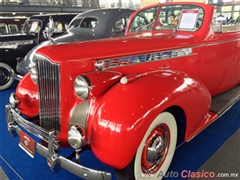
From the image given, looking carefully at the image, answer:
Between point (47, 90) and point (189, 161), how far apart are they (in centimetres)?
165

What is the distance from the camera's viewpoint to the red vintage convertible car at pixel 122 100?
1.55 m

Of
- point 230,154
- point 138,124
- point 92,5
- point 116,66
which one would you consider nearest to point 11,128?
point 116,66

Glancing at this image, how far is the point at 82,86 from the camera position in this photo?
63.9 inches

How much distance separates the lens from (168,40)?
7.93 feet

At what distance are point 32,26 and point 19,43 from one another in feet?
2.31

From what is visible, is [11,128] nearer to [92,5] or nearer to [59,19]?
[59,19]

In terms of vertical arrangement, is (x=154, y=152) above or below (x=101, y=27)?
below

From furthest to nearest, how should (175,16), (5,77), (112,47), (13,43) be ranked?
(13,43) < (5,77) < (175,16) < (112,47)

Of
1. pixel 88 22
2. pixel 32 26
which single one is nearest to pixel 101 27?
pixel 88 22

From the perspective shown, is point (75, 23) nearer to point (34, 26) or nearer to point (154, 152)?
point (34, 26)

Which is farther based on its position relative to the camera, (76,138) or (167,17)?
(167,17)

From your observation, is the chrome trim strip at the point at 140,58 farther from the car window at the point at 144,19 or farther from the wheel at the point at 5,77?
Result: the wheel at the point at 5,77

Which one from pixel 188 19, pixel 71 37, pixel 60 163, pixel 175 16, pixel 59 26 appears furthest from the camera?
pixel 59 26

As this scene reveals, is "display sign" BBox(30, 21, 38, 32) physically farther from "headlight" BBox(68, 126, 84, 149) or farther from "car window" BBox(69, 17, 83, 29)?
"headlight" BBox(68, 126, 84, 149)
